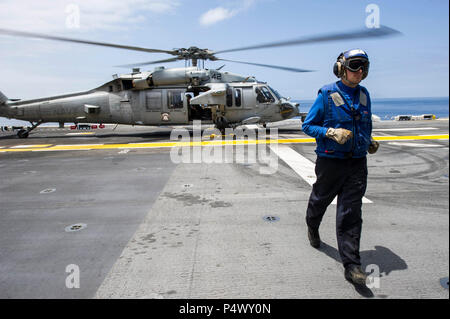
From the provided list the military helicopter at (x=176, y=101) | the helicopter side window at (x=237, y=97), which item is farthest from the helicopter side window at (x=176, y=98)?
the helicopter side window at (x=237, y=97)

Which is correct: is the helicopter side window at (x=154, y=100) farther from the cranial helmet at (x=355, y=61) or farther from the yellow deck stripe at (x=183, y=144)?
the cranial helmet at (x=355, y=61)

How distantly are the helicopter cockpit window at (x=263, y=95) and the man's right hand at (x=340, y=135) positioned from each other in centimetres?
1077

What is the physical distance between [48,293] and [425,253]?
360 centimetres

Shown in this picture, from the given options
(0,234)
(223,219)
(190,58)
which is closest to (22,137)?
(190,58)

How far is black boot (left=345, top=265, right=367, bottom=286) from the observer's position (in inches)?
100

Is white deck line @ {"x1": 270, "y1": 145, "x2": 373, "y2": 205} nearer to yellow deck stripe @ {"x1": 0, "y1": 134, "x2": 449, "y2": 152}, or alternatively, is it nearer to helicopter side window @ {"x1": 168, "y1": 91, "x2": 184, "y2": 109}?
yellow deck stripe @ {"x1": 0, "y1": 134, "x2": 449, "y2": 152}

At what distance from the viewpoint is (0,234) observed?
3941mm

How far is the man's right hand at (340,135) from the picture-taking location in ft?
8.57

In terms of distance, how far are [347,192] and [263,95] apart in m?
10.8

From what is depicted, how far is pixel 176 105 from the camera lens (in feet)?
43.7

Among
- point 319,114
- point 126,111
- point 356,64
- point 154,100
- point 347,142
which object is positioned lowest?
point 347,142

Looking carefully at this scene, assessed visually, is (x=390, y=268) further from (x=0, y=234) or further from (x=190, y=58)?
(x=190, y=58)

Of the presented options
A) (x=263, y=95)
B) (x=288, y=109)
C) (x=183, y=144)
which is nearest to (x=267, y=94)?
Answer: (x=263, y=95)

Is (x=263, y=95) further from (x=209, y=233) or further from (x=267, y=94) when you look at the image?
(x=209, y=233)
